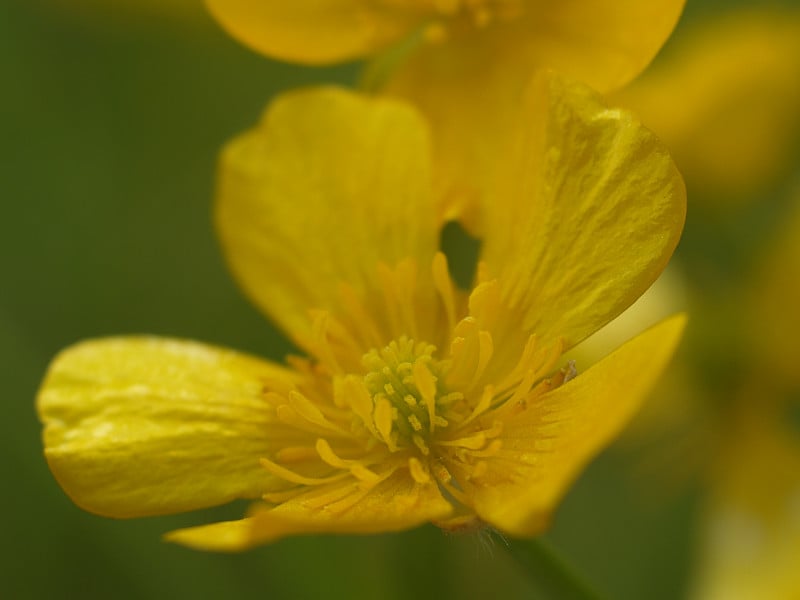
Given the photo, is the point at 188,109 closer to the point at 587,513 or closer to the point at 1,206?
the point at 1,206

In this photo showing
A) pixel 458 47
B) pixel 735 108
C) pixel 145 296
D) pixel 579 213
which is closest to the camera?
pixel 579 213

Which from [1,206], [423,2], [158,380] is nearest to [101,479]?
[158,380]

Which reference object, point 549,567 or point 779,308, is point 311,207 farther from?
point 779,308

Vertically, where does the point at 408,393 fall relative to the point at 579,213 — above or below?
below

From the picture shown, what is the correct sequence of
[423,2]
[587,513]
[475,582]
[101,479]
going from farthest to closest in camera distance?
[587,513], [475,582], [423,2], [101,479]

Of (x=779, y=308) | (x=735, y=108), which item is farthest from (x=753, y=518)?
(x=735, y=108)

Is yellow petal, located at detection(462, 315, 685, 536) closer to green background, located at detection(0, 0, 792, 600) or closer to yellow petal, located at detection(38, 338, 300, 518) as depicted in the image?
yellow petal, located at detection(38, 338, 300, 518)
